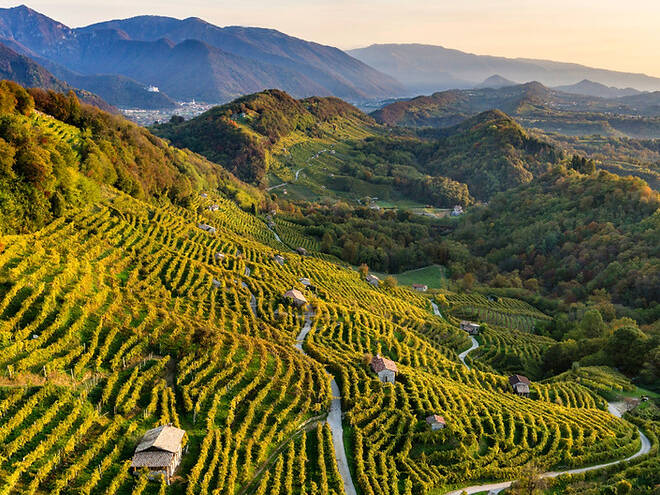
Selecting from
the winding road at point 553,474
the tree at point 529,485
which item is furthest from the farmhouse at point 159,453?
the tree at point 529,485

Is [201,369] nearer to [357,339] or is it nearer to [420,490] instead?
[420,490]

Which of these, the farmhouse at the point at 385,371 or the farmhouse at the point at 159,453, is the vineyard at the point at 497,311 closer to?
the farmhouse at the point at 385,371

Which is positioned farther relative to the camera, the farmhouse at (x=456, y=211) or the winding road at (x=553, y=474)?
the farmhouse at (x=456, y=211)

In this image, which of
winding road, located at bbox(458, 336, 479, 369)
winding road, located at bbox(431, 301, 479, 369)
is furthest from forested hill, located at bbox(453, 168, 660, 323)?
winding road, located at bbox(458, 336, 479, 369)

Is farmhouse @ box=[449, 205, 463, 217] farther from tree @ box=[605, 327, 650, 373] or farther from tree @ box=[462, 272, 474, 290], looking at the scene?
tree @ box=[605, 327, 650, 373]

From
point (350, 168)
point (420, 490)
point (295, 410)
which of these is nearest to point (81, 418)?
point (295, 410)

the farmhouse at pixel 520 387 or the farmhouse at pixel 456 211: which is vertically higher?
the farmhouse at pixel 520 387
